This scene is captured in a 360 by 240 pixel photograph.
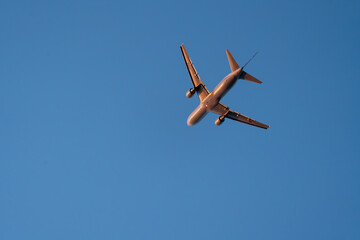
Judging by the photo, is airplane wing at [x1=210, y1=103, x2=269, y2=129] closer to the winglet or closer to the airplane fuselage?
the airplane fuselage

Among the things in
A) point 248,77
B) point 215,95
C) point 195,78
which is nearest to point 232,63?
point 248,77

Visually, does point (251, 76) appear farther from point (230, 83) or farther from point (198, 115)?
point (198, 115)

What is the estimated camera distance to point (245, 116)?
167 ft

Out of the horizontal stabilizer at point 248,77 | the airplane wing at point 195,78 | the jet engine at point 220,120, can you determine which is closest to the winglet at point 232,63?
the horizontal stabilizer at point 248,77

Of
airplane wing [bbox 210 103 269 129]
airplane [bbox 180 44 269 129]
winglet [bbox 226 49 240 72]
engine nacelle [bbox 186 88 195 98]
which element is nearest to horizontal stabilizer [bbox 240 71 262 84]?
airplane [bbox 180 44 269 129]

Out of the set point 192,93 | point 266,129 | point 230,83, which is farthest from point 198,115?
point 266,129

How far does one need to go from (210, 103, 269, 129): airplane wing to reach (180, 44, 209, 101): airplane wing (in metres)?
2.36

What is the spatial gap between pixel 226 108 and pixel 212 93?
4.74 meters

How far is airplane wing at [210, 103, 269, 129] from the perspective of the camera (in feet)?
161

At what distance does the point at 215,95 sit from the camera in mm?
45438

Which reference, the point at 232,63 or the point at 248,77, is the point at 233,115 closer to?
the point at 248,77

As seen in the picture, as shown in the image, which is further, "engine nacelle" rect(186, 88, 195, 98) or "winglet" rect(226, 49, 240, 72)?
"engine nacelle" rect(186, 88, 195, 98)

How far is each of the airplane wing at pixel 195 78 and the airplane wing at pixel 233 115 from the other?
2.36 metres

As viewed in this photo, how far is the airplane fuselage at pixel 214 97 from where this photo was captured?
43025 mm
